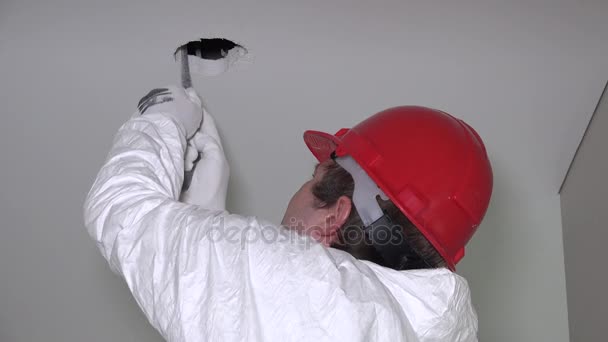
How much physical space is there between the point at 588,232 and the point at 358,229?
2.60 ft

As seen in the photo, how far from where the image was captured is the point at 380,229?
4.09 ft

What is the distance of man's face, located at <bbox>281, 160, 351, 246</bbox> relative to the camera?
A: 50.6 inches

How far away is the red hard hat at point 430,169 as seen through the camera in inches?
49.9

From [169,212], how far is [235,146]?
0.56 meters

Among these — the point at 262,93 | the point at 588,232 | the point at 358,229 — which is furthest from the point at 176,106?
the point at 588,232

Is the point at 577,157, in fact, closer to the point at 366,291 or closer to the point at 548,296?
the point at 548,296

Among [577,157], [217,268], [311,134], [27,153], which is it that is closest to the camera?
[217,268]

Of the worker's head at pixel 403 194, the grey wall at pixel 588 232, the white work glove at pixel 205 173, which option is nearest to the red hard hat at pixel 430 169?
the worker's head at pixel 403 194

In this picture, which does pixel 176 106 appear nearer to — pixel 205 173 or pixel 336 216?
pixel 205 173

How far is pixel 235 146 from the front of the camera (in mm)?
1690

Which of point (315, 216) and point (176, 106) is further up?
point (176, 106)

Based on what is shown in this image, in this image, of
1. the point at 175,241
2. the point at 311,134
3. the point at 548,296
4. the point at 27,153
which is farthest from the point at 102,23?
the point at 548,296

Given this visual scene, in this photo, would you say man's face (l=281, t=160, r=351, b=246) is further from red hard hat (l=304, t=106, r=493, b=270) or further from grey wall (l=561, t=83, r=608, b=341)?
grey wall (l=561, t=83, r=608, b=341)

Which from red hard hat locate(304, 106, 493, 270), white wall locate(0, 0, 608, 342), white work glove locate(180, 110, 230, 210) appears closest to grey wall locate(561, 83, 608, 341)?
white wall locate(0, 0, 608, 342)
